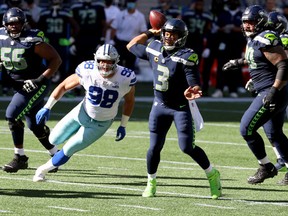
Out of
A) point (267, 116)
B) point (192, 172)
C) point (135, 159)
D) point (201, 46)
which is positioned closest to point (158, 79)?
point (267, 116)

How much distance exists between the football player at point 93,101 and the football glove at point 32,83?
86 cm

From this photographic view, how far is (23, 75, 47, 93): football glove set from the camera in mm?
11055

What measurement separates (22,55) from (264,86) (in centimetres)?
254

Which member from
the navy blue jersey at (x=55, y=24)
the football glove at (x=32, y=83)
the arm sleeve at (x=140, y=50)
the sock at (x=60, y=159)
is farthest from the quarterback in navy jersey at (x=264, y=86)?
the navy blue jersey at (x=55, y=24)

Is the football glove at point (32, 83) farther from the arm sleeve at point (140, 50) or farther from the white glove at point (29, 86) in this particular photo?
the arm sleeve at point (140, 50)

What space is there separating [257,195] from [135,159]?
8.92 feet

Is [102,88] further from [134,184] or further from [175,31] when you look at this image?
[134,184]

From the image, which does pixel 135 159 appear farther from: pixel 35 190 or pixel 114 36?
pixel 114 36

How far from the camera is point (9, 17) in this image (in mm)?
11055

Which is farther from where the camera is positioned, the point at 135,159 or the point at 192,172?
the point at 135,159

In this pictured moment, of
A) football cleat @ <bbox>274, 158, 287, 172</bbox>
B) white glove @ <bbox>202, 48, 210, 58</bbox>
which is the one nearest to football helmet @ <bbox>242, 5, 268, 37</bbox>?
football cleat @ <bbox>274, 158, 287, 172</bbox>

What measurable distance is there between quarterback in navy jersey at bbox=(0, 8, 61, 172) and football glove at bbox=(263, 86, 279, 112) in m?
2.33

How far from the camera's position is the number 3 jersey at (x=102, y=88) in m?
9.97

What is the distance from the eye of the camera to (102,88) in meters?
9.98
